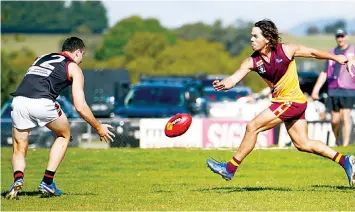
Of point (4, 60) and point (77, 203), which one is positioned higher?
point (77, 203)

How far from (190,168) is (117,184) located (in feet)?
10.7

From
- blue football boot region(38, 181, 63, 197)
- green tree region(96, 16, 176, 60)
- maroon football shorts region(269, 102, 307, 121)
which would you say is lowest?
green tree region(96, 16, 176, 60)

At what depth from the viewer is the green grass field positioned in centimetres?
1229

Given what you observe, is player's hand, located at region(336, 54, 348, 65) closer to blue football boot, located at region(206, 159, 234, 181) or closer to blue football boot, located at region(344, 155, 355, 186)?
blue football boot, located at region(344, 155, 355, 186)

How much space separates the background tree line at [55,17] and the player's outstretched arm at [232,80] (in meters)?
101

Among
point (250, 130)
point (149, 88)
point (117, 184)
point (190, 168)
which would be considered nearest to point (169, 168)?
point (190, 168)

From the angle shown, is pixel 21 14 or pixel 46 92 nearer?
pixel 46 92

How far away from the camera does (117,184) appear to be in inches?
597

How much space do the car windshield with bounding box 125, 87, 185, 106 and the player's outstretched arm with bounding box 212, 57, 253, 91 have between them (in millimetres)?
17313

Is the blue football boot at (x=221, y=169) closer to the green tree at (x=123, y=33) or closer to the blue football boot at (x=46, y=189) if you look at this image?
the blue football boot at (x=46, y=189)

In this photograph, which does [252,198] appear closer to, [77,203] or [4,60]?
[77,203]

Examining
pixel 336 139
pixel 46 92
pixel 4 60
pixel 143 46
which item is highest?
pixel 46 92

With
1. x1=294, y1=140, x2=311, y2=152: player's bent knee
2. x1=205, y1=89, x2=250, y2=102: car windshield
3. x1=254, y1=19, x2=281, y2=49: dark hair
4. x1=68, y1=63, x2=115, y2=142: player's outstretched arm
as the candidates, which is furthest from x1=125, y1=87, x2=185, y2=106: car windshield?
x1=68, y1=63, x2=115, y2=142: player's outstretched arm

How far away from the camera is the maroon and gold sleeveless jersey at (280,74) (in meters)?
13.2
